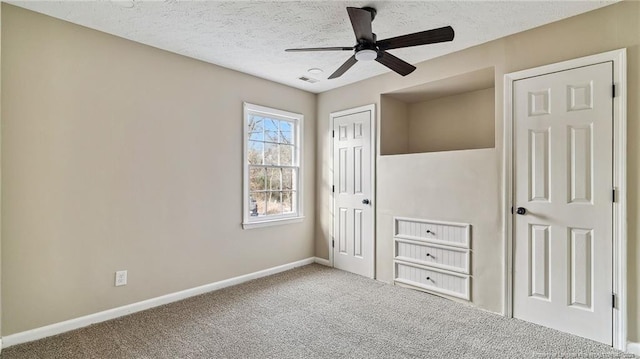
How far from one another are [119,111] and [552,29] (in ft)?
12.6

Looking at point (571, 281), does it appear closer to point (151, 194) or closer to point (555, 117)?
point (555, 117)

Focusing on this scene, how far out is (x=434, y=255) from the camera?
337 cm

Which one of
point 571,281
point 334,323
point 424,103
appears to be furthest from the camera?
point 424,103

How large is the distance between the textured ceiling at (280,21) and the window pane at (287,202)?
1.89 metres

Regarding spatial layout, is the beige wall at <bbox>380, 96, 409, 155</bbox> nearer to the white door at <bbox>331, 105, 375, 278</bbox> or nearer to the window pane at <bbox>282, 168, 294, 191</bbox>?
the white door at <bbox>331, 105, 375, 278</bbox>

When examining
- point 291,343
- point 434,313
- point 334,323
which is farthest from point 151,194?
point 434,313

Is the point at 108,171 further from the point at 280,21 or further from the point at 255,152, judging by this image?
the point at 280,21

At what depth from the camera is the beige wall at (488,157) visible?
88.4 inches

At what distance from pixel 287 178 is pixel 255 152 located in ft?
2.07

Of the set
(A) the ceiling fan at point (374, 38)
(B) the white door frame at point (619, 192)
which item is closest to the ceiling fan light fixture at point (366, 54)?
(A) the ceiling fan at point (374, 38)

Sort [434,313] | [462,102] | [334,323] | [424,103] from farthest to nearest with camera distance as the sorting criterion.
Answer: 1. [424,103]
2. [462,102]
3. [434,313]
4. [334,323]

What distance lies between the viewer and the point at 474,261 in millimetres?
3057

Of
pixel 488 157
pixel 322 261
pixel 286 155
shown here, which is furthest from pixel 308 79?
pixel 322 261

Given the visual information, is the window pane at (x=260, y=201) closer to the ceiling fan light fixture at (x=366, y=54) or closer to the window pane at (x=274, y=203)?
the window pane at (x=274, y=203)
